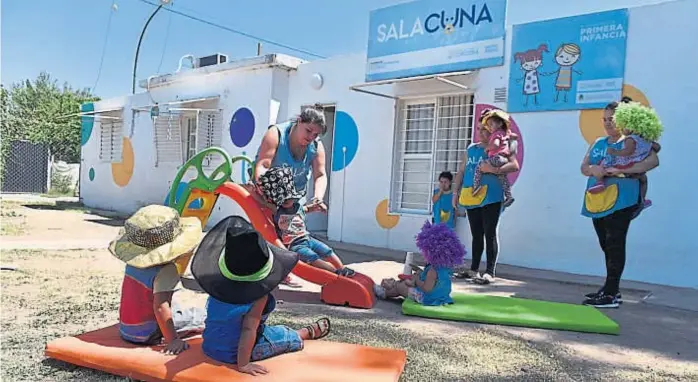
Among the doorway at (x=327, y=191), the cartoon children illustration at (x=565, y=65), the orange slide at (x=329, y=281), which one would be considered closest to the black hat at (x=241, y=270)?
the orange slide at (x=329, y=281)

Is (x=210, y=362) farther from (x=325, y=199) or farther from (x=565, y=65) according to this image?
(x=325, y=199)

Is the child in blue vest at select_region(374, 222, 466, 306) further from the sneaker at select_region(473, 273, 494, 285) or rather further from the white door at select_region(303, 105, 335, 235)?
the white door at select_region(303, 105, 335, 235)

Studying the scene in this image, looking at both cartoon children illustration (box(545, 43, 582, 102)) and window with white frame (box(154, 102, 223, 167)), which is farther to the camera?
A: window with white frame (box(154, 102, 223, 167))

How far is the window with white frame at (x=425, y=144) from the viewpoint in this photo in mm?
7855

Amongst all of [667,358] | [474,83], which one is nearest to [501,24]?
[474,83]

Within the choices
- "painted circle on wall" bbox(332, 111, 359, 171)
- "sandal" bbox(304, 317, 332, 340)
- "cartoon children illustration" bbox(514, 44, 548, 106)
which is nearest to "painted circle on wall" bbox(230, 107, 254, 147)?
"painted circle on wall" bbox(332, 111, 359, 171)

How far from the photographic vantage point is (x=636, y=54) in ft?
20.4

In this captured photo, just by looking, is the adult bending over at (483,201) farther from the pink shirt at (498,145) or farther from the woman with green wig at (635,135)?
the woman with green wig at (635,135)

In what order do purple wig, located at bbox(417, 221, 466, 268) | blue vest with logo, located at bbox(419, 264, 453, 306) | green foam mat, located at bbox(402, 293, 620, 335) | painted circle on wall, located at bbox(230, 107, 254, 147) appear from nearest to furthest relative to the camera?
green foam mat, located at bbox(402, 293, 620, 335) → purple wig, located at bbox(417, 221, 466, 268) → blue vest with logo, located at bbox(419, 264, 453, 306) → painted circle on wall, located at bbox(230, 107, 254, 147)

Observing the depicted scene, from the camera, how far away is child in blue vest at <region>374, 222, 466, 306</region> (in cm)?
420

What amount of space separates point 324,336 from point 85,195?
44.8 feet

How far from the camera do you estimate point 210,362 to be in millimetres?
2678

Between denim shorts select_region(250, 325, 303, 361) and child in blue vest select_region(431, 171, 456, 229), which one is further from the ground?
child in blue vest select_region(431, 171, 456, 229)

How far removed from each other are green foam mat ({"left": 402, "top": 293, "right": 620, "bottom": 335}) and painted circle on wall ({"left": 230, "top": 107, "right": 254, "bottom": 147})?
6.51m
